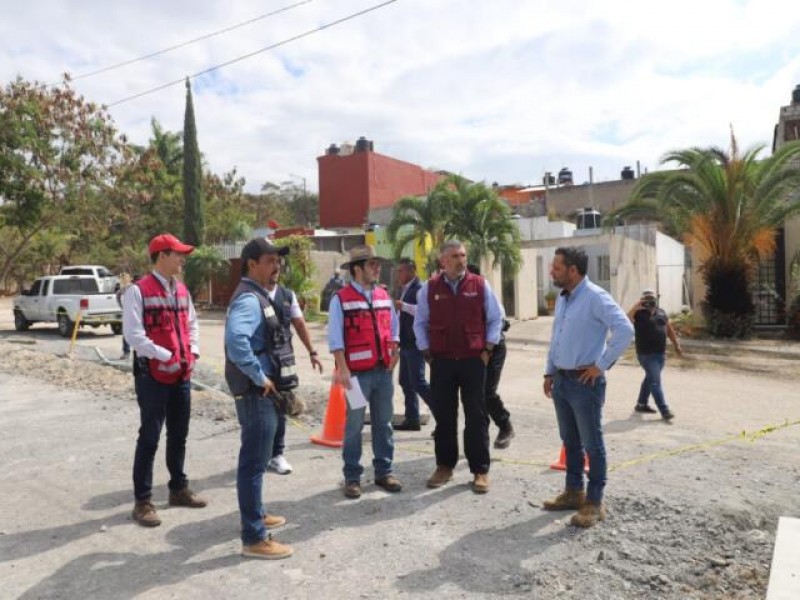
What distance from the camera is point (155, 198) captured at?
38.4 m

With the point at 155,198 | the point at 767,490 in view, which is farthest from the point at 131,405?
the point at 155,198

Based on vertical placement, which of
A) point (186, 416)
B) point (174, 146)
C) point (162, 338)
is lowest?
point (186, 416)

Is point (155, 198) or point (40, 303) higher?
point (155, 198)

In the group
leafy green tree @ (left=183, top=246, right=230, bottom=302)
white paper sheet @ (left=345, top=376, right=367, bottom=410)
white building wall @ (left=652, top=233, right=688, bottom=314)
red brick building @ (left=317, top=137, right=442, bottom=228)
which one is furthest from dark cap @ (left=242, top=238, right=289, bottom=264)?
red brick building @ (left=317, top=137, right=442, bottom=228)

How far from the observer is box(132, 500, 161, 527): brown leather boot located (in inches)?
181

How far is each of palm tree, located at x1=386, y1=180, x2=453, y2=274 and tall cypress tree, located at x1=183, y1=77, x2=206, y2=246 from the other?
17.0 meters

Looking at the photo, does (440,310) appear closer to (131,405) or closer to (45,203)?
(131,405)

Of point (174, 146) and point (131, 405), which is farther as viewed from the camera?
point (174, 146)

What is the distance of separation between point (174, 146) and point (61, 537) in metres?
40.0

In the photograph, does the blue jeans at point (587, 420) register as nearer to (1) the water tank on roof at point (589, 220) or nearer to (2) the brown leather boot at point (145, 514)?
(2) the brown leather boot at point (145, 514)

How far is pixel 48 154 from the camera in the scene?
2134 centimetres

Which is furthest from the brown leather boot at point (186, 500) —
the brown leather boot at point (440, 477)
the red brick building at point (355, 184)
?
the red brick building at point (355, 184)

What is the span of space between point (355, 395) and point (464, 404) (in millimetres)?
848

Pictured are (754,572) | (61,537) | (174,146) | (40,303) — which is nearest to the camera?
(754,572)
